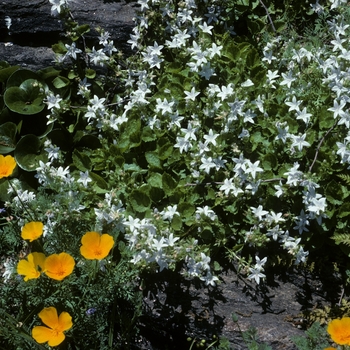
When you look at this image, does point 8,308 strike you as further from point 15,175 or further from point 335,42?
point 335,42

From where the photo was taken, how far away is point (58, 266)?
10.0 ft

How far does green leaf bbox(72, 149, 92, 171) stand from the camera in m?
3.96

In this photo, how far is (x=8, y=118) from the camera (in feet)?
14.2

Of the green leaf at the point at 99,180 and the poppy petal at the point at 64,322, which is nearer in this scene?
the poppy petal at the point at 64,322

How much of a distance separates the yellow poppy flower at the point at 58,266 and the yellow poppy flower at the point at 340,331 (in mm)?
1351

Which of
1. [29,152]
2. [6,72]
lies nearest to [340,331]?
[29,152]

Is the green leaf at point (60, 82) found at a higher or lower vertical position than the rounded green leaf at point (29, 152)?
higher

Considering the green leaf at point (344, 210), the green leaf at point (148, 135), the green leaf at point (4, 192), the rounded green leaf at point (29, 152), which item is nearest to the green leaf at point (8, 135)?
the rounded green leaf at point (29, 152)

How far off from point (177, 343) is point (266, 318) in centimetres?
59

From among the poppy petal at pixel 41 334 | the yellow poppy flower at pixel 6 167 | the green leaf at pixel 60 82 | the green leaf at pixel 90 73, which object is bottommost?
the poppy petal at pixel 41 334

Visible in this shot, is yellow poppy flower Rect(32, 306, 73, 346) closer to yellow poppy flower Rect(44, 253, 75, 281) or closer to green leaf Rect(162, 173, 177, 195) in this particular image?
yellow poppy flower Rect(44, 253, 75, 281)

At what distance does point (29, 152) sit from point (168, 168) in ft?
3.57

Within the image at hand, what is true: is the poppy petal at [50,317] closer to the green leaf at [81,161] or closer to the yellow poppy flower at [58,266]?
the yellow poppy flower at [58,266]

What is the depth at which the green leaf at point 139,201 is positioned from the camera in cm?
363
